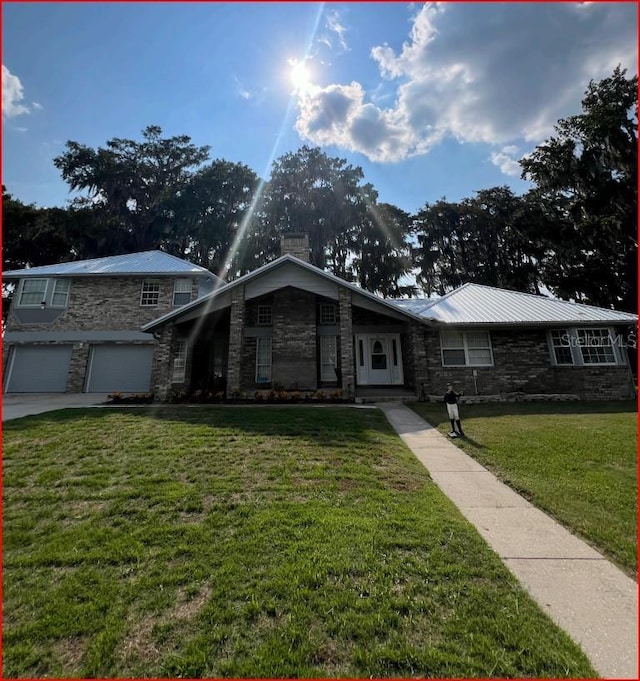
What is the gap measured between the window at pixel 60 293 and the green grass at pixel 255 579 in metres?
16.4

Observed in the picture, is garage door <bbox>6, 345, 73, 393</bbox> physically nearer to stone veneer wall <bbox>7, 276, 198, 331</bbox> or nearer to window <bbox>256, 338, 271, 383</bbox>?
stone veneer wall <bbox>7, 276, 198, 331</bbox>

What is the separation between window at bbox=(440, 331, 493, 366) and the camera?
14.3 m

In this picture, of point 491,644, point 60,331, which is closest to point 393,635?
point 491,644

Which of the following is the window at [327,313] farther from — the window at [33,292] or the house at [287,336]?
the window at [33,292]

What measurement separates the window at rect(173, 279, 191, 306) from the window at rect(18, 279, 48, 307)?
6.98 metres

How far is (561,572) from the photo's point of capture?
3201 mm

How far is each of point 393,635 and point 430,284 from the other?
1404 inches

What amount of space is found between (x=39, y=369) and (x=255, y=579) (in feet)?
69.0

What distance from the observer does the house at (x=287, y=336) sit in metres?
14.0

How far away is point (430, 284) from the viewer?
35312 millimetres

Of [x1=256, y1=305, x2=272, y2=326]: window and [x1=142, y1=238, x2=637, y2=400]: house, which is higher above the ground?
[x1=256, y1=305, x2=272, y2=326]: window

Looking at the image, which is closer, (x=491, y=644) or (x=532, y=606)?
(x=491, y=644)

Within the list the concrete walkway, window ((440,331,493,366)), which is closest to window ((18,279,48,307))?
window ((440,331,493,366))

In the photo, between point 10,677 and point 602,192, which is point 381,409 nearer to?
point 10,677
